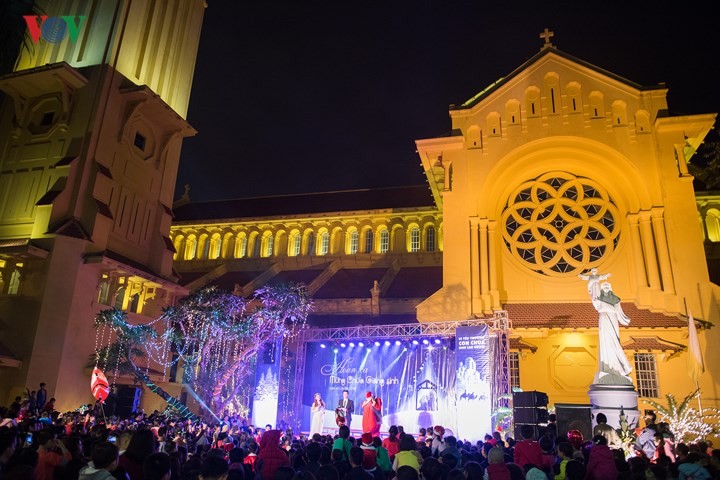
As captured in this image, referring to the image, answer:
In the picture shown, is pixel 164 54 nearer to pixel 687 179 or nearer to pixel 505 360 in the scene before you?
pixel 505 360

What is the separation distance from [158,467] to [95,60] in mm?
A: 27675

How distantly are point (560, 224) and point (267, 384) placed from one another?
50.6 feet

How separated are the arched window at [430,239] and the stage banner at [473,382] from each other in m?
16.9

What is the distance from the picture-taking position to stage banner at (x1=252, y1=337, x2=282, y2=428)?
882 inches

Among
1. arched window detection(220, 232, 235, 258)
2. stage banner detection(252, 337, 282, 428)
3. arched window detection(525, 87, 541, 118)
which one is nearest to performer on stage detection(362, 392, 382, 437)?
stage banner detection(252, 337, 282, 428)

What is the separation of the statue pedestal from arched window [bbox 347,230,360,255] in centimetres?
2397

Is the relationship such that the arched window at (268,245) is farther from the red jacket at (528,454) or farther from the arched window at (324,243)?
the red jacket at (528,454)

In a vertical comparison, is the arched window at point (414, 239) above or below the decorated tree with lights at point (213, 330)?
above

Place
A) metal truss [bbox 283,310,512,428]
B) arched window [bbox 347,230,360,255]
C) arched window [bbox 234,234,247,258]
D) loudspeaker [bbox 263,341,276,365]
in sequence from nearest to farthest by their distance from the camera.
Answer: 1. metal truss [bbox 283,310,512,428]
2. loudspeaker [bbox 263,341,276,365]
3. arched window [bbox 347,230,360,255]
4. arched window [bbox 234,234,247,258]

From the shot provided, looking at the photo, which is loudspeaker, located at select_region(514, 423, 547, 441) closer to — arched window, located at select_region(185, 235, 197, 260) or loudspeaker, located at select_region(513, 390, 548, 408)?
loudspeaker, located at select_region(513, 390, 548, 408)

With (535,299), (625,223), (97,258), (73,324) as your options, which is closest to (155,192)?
(97,258)

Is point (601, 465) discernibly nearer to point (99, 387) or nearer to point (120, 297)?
point (99, 387)

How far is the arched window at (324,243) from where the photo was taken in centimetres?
3800

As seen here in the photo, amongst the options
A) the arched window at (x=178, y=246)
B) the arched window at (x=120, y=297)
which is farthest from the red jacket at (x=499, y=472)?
the arched window at (x=178, y=246)
